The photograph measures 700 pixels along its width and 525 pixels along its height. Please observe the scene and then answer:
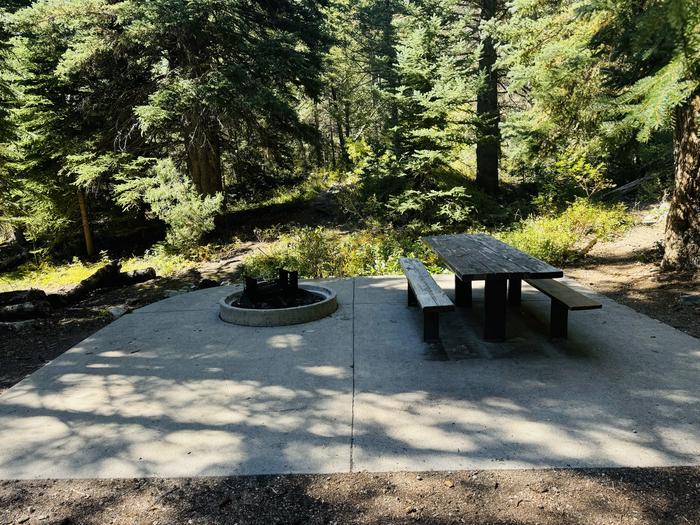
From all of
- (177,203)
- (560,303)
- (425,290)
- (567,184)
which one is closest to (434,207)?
(567,184)

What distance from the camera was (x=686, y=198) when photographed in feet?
22.8

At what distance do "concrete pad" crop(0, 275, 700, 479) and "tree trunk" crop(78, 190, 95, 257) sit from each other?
10.6 metres

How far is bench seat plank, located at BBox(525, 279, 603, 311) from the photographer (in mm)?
4082

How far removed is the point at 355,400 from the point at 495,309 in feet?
5.90

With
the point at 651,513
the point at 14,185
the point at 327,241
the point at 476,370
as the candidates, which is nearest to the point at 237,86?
the point at 327,241

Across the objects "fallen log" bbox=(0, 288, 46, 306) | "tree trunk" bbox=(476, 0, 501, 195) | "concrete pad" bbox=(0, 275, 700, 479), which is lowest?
"concrete pad" bbox=(0, 275, 700, 479)

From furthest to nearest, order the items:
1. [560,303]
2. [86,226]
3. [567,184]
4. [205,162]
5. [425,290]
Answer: [86,226]
[205,162]
[567,184]
[425,290]
[560,303]

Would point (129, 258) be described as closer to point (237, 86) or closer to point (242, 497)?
point (237, 86)

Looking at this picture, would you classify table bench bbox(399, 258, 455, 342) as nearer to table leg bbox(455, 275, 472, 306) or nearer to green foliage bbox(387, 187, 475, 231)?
table leg bbox(455, 275, 472, 306)

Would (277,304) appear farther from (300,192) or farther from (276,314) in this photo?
(300,192)

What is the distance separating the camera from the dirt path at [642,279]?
5574 mm

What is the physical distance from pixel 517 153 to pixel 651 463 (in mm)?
11024

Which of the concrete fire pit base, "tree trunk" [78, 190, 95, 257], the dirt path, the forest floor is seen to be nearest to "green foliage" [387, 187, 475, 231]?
the dirt path

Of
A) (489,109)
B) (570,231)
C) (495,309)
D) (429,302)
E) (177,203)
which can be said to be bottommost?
(495,309)
